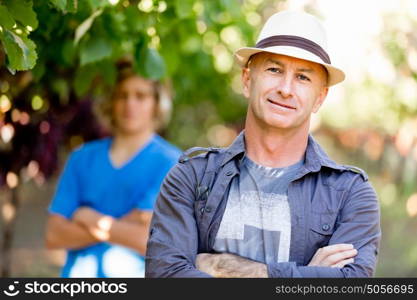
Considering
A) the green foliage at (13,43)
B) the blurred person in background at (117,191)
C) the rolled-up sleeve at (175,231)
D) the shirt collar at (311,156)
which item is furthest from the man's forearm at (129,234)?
the green foliage at (13,43)

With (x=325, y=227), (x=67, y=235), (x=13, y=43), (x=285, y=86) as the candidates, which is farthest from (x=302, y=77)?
(x=67, y=235)

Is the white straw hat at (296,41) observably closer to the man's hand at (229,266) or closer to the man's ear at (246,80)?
the man's ear at (246,80)

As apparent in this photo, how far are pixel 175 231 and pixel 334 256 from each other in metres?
Result: 0.61

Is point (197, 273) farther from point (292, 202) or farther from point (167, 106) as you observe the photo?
point (167, 106)

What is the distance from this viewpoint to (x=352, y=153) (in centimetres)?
1316

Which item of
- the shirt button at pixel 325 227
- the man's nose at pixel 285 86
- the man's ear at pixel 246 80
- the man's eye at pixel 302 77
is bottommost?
the shirt button at pixel 325 227

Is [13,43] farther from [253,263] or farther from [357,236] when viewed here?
[357,236]

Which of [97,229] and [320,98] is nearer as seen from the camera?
[320,98]

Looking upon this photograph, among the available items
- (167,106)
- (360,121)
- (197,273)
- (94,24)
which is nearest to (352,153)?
(360,121)

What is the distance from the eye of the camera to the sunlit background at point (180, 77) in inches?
160

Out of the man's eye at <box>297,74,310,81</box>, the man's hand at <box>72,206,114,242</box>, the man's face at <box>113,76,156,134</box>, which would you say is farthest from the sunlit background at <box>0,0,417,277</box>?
the man's eye at <box>297,74,310,81</box>

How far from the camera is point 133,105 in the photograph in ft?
15.8

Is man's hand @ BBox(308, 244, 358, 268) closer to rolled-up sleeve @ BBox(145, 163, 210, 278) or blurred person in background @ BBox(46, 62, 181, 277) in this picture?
rolled-up sleeve @ BBox(145, 163, 210, 278)

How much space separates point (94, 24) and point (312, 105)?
53.0 inches
